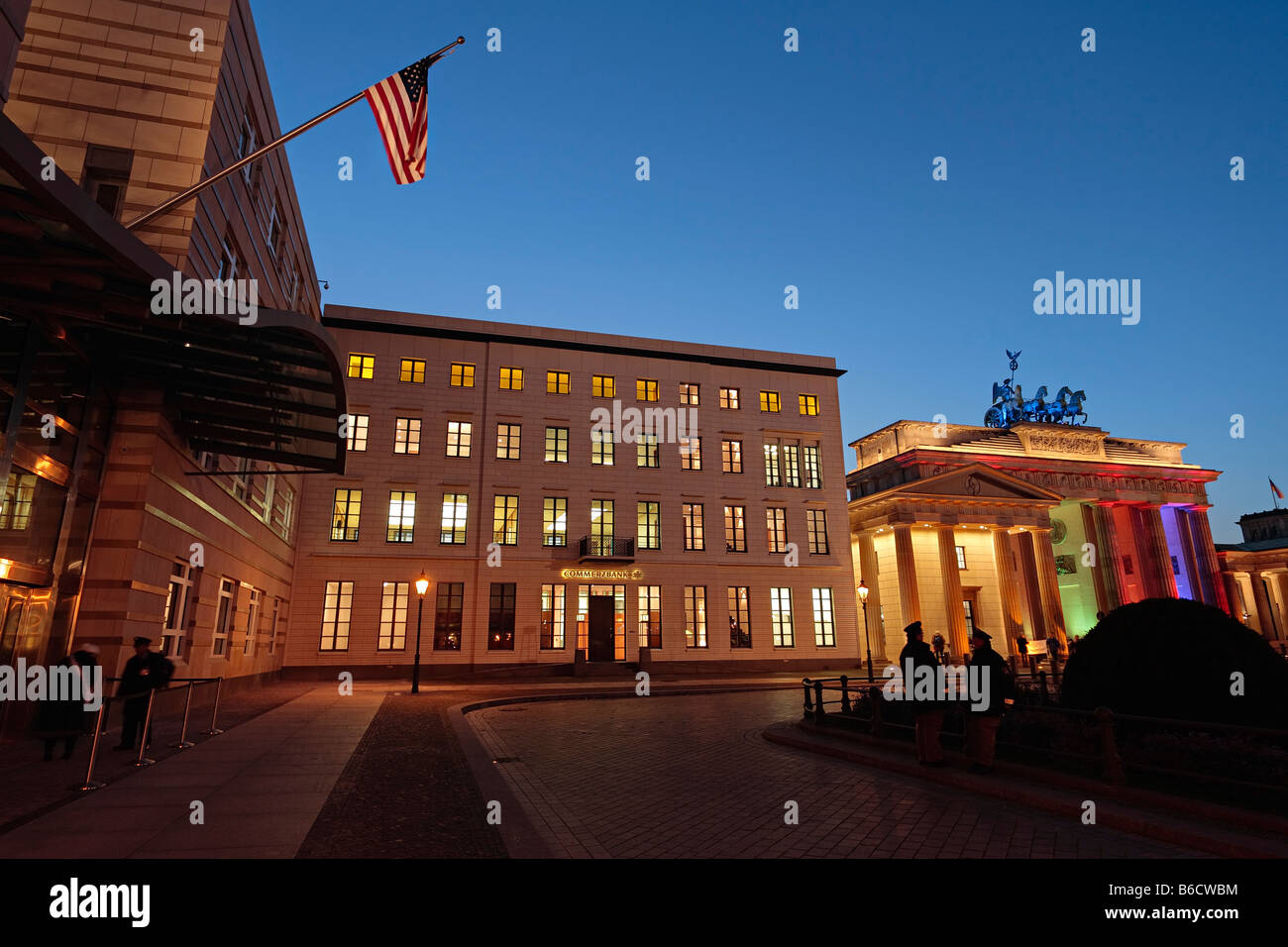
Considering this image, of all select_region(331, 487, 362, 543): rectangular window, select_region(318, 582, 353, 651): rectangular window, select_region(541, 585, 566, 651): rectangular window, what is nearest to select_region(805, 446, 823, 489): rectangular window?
select_region(541, 585, 566, 651): rectangular window

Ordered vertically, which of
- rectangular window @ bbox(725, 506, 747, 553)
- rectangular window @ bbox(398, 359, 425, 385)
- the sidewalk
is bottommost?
the sidewalk

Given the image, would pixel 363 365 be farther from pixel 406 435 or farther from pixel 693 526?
pixel 693 526

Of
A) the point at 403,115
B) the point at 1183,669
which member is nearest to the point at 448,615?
the point at 403,115

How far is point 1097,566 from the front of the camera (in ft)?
163

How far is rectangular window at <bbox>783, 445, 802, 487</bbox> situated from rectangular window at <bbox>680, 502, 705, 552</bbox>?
5.45 meters

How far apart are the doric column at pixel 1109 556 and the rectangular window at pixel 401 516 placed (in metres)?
47.6

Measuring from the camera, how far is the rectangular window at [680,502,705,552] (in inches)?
1305

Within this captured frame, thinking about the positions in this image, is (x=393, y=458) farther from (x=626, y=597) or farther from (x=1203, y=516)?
(x=1203, y=516)

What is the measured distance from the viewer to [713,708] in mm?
18312

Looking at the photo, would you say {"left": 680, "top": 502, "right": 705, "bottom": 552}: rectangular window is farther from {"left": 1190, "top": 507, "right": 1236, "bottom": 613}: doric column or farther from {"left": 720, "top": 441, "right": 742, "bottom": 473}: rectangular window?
{"left": 1190, "top": 507, "right": 1236, "bottom": 613}: doric column

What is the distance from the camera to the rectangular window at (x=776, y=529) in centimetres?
3444

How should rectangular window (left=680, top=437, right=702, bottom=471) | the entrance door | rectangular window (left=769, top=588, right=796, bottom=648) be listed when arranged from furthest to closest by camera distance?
rectangular window (left=680, top=437, right=702, bottom=471) → rectangular window (left=769, top=588, right=796, bottom=648) → the entrance door
